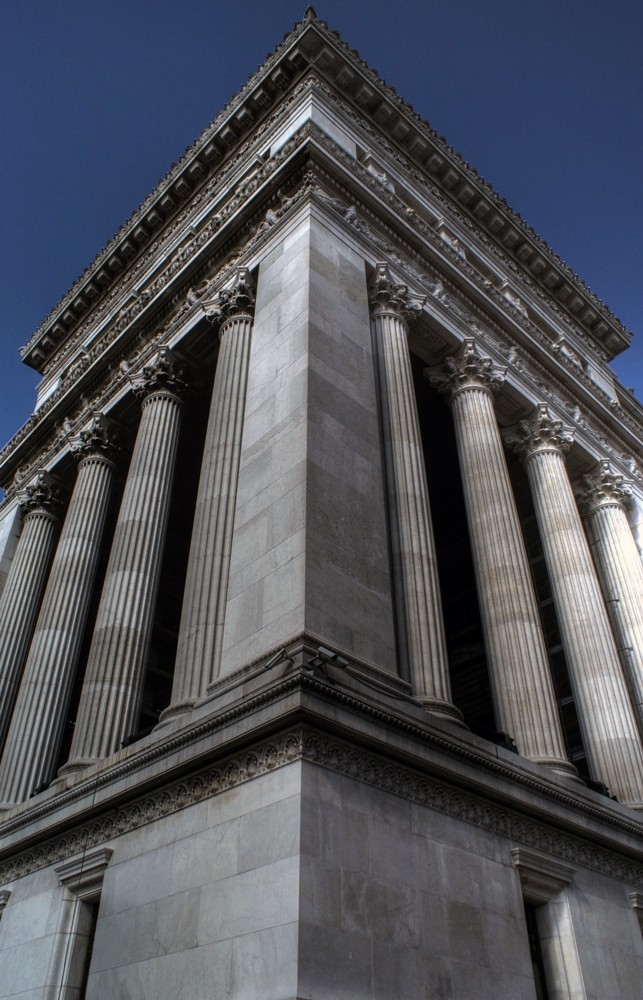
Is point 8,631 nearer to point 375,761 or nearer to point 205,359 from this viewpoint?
point 205,359

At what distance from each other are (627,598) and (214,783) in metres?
19.8

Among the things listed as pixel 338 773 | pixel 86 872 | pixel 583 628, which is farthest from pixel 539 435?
pixel 86 872

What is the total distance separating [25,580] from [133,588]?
9629 millimetres

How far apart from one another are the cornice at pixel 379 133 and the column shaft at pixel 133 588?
38.1 feet

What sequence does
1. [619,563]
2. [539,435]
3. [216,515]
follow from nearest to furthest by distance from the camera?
[216,515], [539,435], [619,563]

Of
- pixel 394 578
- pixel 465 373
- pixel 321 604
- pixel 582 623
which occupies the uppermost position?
pixel 465 373

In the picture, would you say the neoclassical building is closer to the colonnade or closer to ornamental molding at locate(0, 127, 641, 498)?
the colonnade

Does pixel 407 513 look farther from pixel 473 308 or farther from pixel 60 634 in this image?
pixel 473 308

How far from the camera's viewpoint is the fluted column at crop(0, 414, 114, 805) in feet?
76.8

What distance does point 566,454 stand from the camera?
32.0 m

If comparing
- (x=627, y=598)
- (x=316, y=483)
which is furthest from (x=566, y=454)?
(x=316, y=483)

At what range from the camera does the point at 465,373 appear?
92.7ft

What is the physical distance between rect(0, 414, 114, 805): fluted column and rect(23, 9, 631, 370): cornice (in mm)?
11852

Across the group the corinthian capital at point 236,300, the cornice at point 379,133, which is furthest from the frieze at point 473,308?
the cornice at point 379,133
